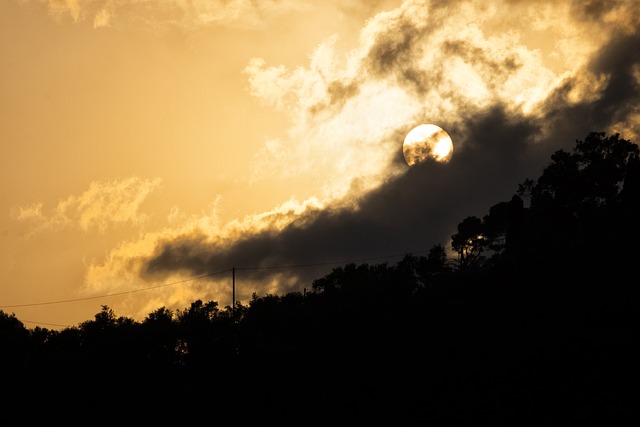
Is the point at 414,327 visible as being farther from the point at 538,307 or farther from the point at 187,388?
the point at 187,388

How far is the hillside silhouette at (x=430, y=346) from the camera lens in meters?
61.1

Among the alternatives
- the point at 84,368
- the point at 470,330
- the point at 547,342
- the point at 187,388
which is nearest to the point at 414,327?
the point at 470,330

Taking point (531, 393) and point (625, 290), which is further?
point (625, 290)

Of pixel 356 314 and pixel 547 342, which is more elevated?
pixel 356 314

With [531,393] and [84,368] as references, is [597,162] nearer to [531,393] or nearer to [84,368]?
[531,393]

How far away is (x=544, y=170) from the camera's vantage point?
326ft

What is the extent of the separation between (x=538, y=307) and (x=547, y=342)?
7048 millimetres

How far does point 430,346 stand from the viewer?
7606 centimetres

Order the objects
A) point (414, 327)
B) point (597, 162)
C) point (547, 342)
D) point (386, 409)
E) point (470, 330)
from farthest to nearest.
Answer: point (597, 162) < point (414, 327) < point (470, 330) < point (386, 409) < point (547, 342)

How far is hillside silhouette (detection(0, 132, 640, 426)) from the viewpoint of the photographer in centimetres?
6106

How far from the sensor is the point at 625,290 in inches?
2625

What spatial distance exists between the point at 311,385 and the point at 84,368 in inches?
1435

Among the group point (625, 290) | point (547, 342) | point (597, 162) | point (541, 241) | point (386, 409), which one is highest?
point (597, 162)

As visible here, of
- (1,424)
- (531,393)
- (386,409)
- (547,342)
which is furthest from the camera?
(1,424)
